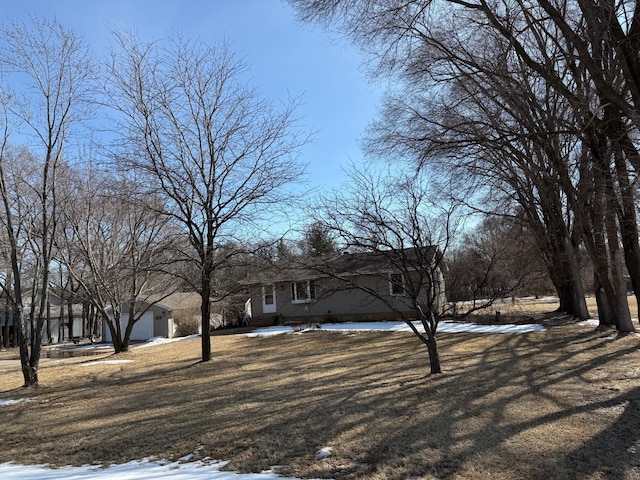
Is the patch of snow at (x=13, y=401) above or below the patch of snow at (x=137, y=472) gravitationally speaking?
above

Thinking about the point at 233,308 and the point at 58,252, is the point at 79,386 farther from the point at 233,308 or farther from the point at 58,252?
the point at 233,308

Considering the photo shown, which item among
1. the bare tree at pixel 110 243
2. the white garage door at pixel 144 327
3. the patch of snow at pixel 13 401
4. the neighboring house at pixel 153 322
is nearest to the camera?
the patch of snow at pixel 13 401

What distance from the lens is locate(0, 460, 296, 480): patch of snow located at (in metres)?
4.75

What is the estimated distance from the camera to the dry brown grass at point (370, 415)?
4840 millimetres

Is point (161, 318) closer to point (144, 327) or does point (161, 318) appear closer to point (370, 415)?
point (144, 327)

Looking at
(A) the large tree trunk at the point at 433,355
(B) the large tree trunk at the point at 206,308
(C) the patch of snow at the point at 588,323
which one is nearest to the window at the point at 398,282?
(A) the large tree trunk at the point at 433,355

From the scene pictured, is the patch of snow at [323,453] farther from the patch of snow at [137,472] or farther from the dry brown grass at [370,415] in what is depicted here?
the patch of snow at [137,472]

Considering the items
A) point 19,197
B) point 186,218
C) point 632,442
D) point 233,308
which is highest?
point 19,197

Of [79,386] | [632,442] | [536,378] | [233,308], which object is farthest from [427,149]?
[233,308]

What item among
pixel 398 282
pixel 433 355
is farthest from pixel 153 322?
pixel 433 355

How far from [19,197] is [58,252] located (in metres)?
5.47

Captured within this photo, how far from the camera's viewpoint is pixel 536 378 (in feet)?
28.8

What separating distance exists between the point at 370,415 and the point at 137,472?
3.11 m

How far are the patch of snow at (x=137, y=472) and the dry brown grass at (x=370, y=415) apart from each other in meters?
0.26
